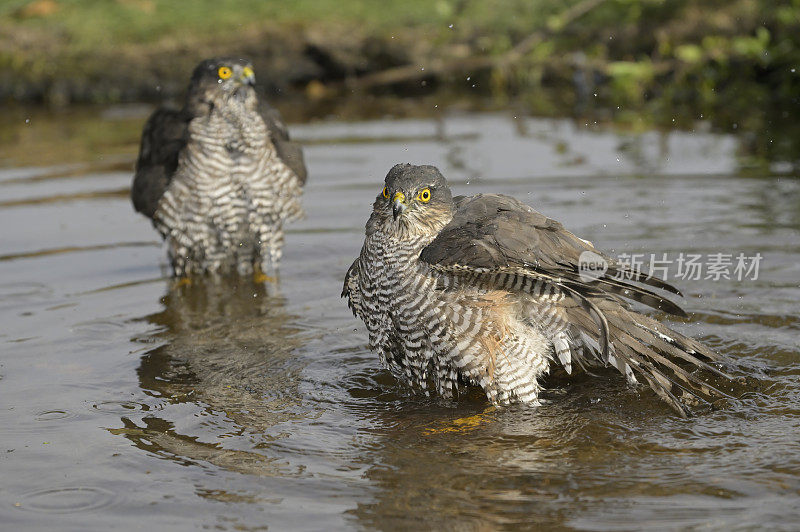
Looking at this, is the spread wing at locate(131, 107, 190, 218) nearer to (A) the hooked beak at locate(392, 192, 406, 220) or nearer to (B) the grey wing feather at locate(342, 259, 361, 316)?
(B) the grey wing feather at locate(342, 259, 361, 316)

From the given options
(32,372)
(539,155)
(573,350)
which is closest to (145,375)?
(32,372)

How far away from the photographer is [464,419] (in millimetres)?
5078

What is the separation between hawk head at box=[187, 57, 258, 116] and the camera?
7484mm

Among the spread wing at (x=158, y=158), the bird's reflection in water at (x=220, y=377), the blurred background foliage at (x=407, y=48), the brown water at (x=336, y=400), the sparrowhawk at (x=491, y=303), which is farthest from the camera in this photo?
the blurred background foliage at (x=407, y=48)

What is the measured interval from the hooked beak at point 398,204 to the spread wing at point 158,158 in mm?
2985

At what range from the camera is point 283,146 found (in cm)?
770

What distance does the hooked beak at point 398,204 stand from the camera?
4980mm

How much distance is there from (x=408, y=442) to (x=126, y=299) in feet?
10.2

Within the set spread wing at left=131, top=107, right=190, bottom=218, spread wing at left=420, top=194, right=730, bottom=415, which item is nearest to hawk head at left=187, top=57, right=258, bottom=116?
spread wing at left=131, top=107, right=190, bottom=218

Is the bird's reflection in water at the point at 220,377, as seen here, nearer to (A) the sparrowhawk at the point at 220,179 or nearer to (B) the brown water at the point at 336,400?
(B) the brown water at the point at 336,400

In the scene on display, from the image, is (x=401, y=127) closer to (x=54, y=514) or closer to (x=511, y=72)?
(x=511, y=72)

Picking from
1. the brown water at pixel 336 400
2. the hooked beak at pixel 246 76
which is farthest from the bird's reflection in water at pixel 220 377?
the hooked beak at pixel 246 76

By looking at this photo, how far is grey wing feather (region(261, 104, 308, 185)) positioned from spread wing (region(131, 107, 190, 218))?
0.58 meters

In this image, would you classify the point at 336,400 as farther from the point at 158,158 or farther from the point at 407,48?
the point at 407,48
